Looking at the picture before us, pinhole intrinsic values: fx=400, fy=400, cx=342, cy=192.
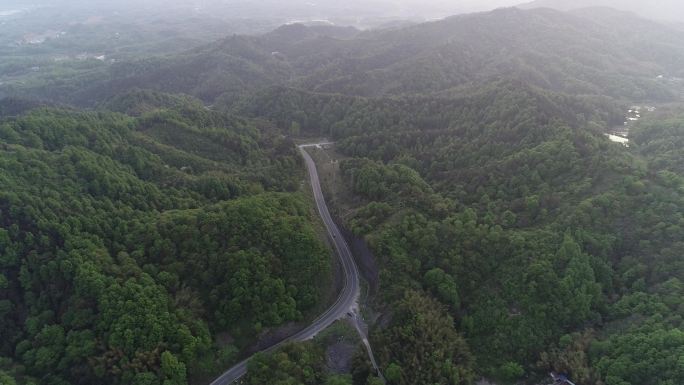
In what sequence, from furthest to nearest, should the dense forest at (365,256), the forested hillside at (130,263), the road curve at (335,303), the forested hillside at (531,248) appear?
the forested hillside at (531,248) → the road curve at (335,303) → the dense forest at (365,256) → the forested hillside at (130,263)

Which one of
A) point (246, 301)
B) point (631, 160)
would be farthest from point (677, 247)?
point (246, 301)

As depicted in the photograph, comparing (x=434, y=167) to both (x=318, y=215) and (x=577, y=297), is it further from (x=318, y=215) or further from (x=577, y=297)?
(x=577, y=297)

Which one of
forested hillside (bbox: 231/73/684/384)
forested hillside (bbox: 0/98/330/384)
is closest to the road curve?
forested hillside (bbox: 0/98/330/384)

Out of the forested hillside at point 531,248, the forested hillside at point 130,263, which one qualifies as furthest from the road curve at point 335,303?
the forested hillside at point 531,248

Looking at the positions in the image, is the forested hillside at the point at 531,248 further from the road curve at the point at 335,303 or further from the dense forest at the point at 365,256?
the road curve at the point at 335,303

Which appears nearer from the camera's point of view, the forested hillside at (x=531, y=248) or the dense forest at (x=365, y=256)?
the dense forest at (x=365, y=256)

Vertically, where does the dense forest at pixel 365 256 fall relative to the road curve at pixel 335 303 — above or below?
above

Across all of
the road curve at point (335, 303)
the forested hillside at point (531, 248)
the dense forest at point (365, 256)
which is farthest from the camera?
the forested hillside at point (531, 248)

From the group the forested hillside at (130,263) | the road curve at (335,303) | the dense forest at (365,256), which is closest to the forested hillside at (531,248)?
the dense forest at (365,256)
